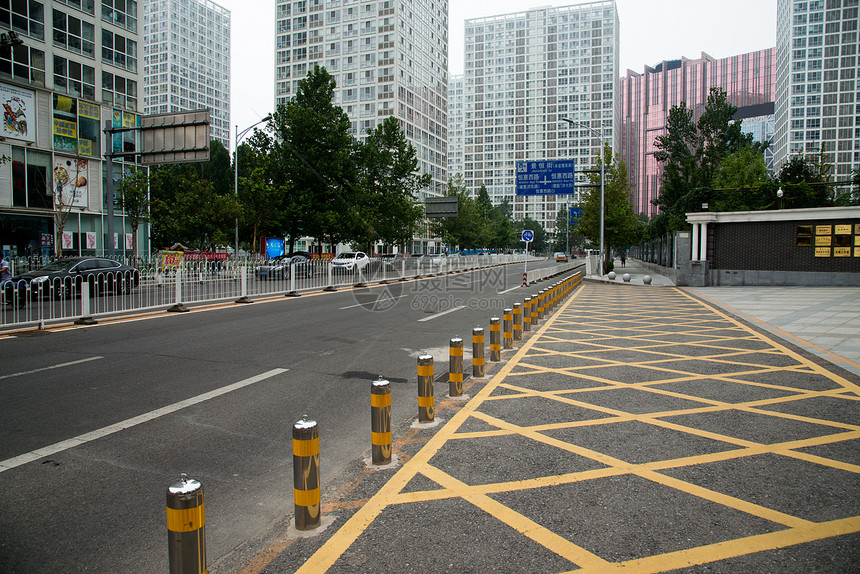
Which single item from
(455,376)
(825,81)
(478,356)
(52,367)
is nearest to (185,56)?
(825,81)

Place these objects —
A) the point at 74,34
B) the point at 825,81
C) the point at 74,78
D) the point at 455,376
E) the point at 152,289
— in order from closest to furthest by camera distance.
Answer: the point at 455,376, the point at 152,289, the point at 74,78, the point at 74,34, the point at 825,81

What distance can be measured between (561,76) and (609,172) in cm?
12884

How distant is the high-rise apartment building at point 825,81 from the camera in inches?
4589

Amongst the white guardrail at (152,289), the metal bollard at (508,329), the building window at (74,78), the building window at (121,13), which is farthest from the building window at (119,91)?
the metal bollard at (508,329)

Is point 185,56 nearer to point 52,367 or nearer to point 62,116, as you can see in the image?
point 62,116

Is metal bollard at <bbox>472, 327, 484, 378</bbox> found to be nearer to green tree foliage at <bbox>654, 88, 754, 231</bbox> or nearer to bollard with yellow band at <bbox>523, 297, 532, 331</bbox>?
bollard with yellow band at <bbox>523, 297, 532, 331</bbox>

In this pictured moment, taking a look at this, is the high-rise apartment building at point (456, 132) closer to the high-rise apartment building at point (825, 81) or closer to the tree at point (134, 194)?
the high-rise apartment building at point (825, 81)

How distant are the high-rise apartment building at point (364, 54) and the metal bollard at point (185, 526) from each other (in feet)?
286

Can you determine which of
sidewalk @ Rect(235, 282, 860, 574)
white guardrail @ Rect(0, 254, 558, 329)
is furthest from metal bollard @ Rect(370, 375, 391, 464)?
white guardrail @ Rect(0, 254, 558, 329)

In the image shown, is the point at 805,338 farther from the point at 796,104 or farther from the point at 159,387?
the point at 796,104

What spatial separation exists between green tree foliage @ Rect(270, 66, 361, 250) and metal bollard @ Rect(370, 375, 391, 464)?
97.5 feet

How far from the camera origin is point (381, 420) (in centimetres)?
406

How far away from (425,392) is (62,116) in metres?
37.0

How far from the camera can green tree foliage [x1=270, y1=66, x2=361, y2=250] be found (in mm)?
33188
